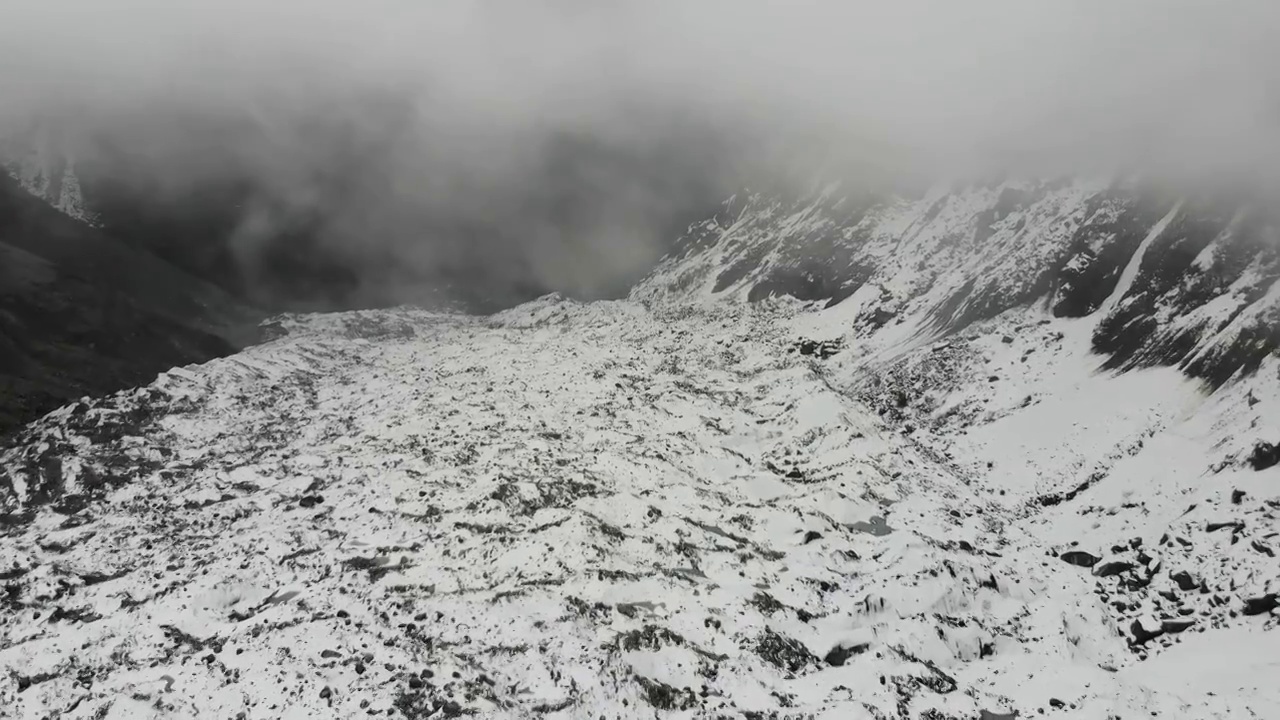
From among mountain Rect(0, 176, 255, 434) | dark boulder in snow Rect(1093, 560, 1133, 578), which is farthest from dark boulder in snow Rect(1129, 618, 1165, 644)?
mountain Rect(0, 176, 255, 434)

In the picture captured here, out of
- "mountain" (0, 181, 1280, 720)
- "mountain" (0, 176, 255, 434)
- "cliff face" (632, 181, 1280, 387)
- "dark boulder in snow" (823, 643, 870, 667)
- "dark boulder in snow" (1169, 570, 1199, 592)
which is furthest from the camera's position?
"mountain" (0, 176, 255, 434)

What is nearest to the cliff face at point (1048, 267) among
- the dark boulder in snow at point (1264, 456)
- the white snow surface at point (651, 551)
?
the white snow surface at point (651, 551)

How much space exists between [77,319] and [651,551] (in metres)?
56.0

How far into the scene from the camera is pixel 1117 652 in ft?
79.5

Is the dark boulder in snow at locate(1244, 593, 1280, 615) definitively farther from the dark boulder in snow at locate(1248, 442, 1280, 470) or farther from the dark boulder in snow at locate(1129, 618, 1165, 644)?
the dark boulder in snow at locate(1248, 442, 1280, 470)

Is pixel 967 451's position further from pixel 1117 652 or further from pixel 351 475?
pixel 351 475

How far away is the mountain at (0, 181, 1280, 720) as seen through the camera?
2145 centimetres

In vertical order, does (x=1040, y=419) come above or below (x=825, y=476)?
below

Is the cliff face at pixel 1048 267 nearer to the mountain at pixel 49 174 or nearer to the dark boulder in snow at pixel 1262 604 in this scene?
the dark boulder in snow at pixel 1262 604

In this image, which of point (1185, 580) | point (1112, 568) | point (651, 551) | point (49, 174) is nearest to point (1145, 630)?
point (1185, 580)

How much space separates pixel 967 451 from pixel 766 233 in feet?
247

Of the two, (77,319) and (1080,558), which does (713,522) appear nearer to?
(1080,558)

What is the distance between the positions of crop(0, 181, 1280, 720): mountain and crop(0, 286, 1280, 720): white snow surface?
16 cm

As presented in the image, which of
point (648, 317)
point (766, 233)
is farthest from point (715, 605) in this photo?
point (766, 233)
